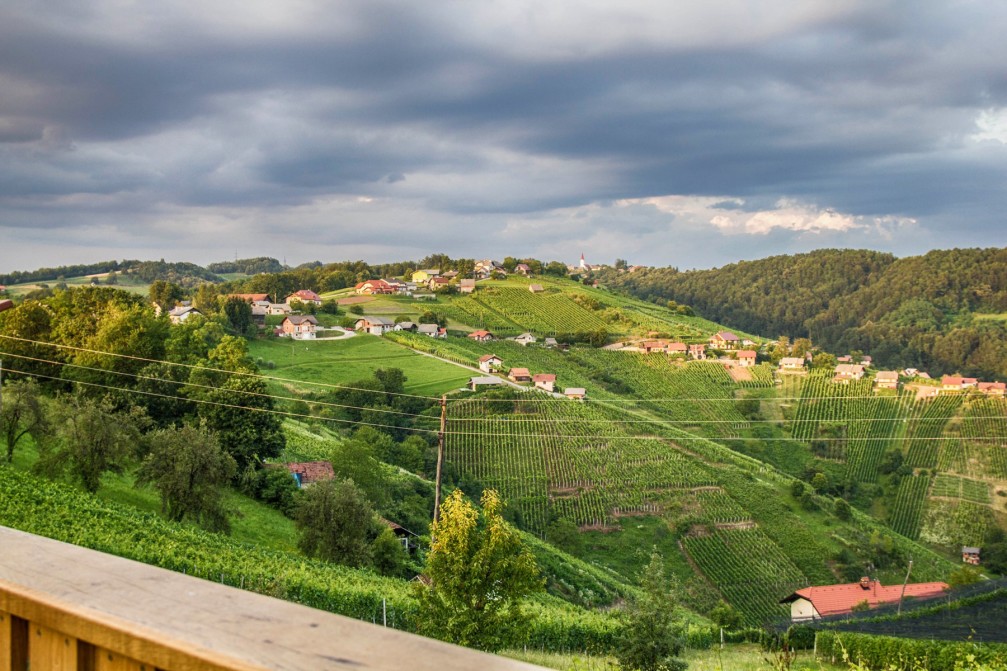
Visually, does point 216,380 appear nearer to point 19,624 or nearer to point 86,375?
point 86,375

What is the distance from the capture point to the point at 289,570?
16.0 m

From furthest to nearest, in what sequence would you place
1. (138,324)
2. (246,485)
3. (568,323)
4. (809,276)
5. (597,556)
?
(809,276), (568,323), (597,556), (138,324), (246,485)

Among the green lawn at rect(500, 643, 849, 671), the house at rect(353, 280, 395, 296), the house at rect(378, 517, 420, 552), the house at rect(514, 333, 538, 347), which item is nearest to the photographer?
the green lawn at rect(500, 643, 849, 671)

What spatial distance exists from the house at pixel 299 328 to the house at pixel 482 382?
17306mm

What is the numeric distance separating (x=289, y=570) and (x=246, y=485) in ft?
35.5

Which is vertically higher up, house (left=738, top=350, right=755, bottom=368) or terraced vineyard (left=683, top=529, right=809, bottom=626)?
house (left=738, top=350, right=755, bottom=368)

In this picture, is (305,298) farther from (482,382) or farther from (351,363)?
(482,382)

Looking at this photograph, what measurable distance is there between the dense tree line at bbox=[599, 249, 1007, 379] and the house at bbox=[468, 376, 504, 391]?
69387mm

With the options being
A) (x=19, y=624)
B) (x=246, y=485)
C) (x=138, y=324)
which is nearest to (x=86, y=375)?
(x=138, y=324)

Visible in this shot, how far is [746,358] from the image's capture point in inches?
3036

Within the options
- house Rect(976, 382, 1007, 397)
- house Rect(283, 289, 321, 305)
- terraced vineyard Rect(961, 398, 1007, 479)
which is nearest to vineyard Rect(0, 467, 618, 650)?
terraced vineyard Rect(961, 398, 1007, 479)

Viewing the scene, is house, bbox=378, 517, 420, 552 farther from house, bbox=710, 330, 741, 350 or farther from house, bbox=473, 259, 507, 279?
house, bbox=473, 259, 507, 279

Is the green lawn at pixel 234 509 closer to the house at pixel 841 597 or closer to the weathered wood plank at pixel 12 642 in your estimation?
the weathered wood plank at pixel 12 642

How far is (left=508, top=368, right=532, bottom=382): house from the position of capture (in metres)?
57.2
